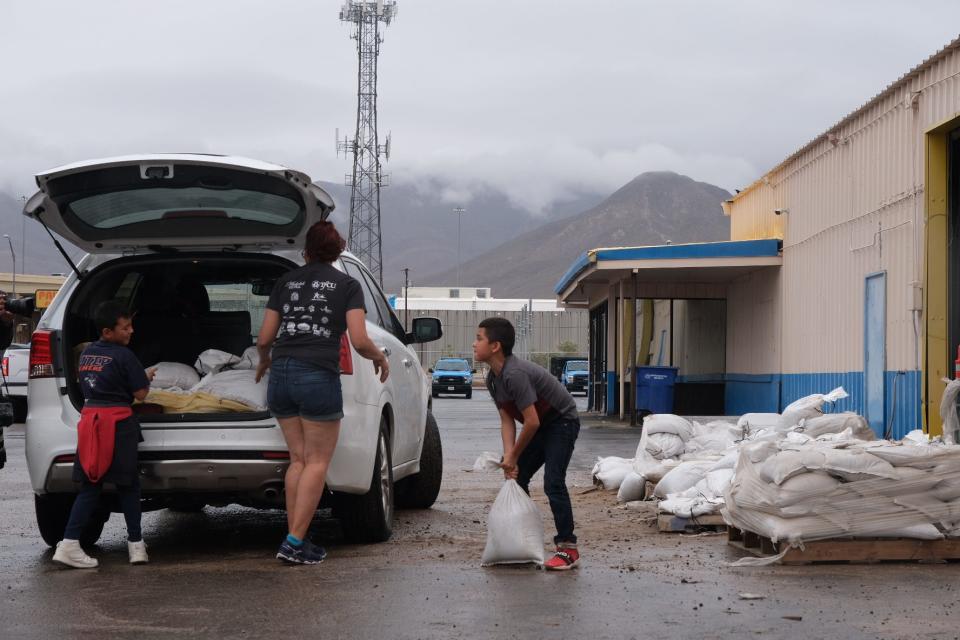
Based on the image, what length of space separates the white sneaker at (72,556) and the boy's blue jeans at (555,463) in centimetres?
244

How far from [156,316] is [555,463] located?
10.6 feet

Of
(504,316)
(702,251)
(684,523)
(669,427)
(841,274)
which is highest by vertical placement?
(504,316)

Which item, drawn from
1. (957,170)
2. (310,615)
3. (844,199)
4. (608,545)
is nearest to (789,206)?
(844,199)

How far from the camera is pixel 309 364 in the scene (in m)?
7.62

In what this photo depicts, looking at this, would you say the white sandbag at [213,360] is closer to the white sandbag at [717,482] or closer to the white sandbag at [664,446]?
the white sandbag at [717,482]

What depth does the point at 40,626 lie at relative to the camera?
234 inches

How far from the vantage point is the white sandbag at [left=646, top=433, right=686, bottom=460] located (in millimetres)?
11922

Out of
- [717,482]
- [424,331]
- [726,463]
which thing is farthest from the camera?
[424,331]

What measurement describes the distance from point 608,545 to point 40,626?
12.4 feet

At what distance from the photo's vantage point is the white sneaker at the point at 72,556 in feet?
25.0

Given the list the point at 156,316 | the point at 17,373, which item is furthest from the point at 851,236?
the point at 17,373

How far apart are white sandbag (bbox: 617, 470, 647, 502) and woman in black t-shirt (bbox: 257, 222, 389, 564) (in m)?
3.70

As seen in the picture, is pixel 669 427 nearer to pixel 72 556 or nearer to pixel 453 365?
pixel 72 556

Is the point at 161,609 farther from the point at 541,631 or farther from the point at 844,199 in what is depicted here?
the point at 844,199
